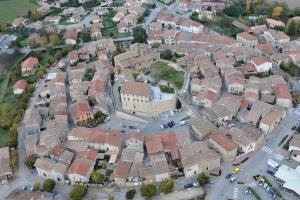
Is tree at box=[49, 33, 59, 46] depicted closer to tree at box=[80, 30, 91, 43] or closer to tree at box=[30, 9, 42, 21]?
tree at box=[80, 30, 91, 43]

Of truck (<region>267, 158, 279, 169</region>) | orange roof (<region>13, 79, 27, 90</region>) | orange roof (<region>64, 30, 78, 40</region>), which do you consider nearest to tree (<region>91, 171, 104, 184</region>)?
truck (<region>267, 158, 279, 169</region>)

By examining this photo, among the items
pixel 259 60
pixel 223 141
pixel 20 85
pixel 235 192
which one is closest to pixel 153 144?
pixel 223 141

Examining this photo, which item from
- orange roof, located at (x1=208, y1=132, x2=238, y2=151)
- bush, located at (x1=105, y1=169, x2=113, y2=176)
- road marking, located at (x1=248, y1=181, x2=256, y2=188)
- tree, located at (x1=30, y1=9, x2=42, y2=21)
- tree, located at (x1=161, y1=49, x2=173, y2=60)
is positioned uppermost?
tree, located at (x1=30, y1=9, x2=42, y2=21)

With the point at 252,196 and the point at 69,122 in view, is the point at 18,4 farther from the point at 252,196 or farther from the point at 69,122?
the point at 252,196

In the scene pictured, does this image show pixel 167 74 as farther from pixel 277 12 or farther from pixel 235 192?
pixel 277 12

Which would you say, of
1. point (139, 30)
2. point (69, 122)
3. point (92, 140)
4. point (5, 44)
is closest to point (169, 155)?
point (92, 140)
